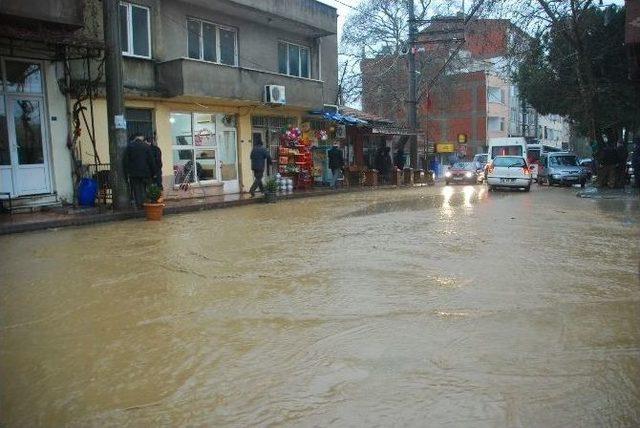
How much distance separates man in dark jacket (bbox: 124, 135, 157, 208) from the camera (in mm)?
13648

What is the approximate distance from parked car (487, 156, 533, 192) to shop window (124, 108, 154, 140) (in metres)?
13.0

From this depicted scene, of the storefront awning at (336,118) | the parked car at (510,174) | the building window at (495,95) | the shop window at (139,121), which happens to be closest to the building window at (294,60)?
the storefront awning at (336,118)

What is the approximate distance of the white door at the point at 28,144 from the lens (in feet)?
45.0

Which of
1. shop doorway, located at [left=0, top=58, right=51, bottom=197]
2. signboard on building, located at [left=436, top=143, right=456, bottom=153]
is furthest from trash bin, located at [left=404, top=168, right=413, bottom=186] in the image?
signboard on building, located at [left=436, top=143, right=456, bottom=153]

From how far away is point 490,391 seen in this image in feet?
12.1

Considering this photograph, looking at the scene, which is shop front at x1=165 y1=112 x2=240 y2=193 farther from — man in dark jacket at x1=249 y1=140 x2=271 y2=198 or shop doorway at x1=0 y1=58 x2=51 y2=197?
shop doorway at x1=0 y1=58 x2=51 y2=197

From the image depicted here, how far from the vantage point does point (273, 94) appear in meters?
19.9

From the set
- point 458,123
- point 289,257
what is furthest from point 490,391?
point 458,123

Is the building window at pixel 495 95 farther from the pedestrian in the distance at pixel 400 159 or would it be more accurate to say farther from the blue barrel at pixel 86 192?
the blue barrel at pixel 86 192

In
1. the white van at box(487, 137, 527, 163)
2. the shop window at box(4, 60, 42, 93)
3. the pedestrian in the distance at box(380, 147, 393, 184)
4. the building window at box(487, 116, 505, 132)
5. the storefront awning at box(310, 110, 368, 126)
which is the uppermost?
the building window at box(487, 116, 505, 132)

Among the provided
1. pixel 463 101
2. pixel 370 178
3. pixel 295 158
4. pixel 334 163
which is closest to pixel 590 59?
pixel 370 178

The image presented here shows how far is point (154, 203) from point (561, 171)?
20.8 m

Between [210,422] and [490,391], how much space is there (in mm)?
1752

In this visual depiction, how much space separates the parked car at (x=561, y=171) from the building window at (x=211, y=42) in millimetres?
16206
